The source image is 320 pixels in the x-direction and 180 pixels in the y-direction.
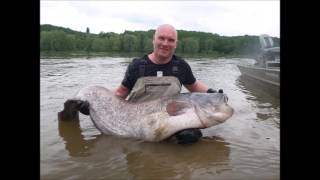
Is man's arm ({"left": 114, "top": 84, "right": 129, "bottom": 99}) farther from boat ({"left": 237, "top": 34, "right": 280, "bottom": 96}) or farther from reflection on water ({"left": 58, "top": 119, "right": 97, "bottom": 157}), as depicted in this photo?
boat ({"left": 237, "top": 34, "right": 280, "bottom": 96})

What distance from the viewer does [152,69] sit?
583 cm

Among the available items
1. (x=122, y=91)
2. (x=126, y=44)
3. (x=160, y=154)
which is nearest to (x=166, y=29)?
(x=122, y=91)

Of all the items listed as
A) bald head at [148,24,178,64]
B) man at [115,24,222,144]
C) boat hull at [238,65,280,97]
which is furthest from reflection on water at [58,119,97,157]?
boat hull at [238,65,280,97]

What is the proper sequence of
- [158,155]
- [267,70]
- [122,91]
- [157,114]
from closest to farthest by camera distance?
[158,155] → [157,114] → [122,91] → [267,70]

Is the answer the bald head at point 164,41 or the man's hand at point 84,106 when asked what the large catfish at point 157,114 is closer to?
the man's hand at point 84,106

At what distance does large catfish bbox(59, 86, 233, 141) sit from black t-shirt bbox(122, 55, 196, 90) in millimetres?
381

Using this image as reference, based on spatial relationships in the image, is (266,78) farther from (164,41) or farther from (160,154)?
(160,154)

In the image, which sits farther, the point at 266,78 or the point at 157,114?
the point at 266,78

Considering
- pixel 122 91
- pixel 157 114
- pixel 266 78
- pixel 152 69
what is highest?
pixel 152 69

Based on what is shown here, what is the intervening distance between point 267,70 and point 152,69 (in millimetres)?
9469

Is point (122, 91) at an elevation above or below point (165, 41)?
below

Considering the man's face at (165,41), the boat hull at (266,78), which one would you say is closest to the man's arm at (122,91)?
the man's face at (165,41)
